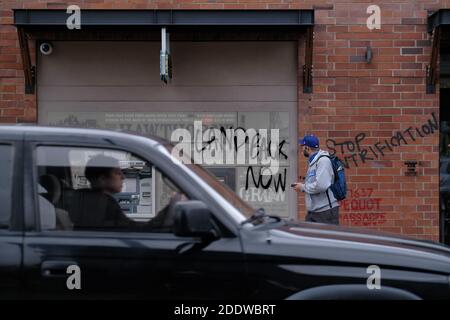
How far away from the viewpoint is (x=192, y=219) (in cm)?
347

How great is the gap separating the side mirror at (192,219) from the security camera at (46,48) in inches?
254

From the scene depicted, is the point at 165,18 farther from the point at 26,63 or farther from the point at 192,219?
the point at 192,219

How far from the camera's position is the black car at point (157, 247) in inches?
139

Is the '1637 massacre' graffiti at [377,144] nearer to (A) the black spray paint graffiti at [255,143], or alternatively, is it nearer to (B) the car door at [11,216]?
(A) the black spray paint graffiti at [255,143]

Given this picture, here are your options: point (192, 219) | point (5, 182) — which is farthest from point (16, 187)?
point (192, 219)

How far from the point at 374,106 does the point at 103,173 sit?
6.02 m

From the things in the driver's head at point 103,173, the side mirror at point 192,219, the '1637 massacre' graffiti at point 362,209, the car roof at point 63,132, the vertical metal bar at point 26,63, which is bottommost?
the '1637 massacre' graffiti at point 362,209

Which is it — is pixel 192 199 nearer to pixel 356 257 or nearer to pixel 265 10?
pixel 356 257

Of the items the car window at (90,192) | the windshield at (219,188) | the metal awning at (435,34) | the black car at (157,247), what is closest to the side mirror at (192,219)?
→ the black car at (157,247)

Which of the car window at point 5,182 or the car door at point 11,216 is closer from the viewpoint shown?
the car door at point 11,216

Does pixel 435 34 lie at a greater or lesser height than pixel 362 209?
greater

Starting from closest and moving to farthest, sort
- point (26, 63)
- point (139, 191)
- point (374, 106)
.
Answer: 1. point (139, 191)
2. point (26, 63)
3. point (374, 106)

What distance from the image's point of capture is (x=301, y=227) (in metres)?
4.17
